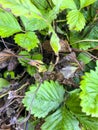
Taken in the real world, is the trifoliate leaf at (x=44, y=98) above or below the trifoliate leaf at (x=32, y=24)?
below

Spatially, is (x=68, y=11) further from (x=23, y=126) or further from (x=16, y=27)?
(x=23, y=126)

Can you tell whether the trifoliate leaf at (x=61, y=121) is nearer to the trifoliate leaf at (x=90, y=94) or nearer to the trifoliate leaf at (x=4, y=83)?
the trifoliate leaf at (x=90, y=94)

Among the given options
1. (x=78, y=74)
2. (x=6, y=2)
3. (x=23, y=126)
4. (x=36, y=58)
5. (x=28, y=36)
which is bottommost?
(x=23, y=126)

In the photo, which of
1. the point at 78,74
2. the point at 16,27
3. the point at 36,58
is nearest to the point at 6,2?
the point at 16,27

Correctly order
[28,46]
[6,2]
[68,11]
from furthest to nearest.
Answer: [68,11], [28,46], [6,2]

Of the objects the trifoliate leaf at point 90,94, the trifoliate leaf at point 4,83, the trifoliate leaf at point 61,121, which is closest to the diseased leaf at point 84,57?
the trifoliate leaf at point 90,94

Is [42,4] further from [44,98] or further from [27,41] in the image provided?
[44,98]
